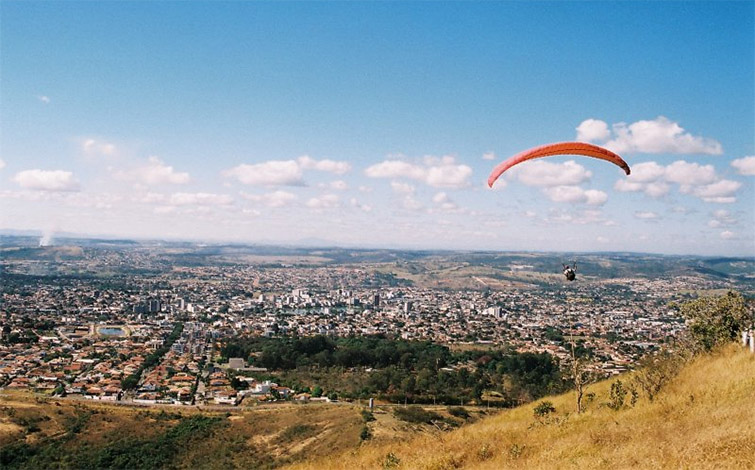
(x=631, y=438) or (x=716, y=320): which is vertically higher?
(x=716, y=320)

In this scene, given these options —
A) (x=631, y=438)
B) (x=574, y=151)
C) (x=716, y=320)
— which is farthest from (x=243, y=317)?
(x=631, y=438)

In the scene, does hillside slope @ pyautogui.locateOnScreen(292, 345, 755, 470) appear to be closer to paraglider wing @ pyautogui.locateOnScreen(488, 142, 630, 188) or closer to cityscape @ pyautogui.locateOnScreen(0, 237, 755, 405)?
cityscape @ pyautogui.locateOnScreen(0, 237, 755, 405)

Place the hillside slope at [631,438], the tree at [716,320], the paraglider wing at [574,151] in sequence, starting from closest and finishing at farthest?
the hillside slope at [631,438] < the paraglider wing at [574,151] < the tree at [716,320]

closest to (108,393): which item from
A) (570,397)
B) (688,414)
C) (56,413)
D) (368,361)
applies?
(56,413)

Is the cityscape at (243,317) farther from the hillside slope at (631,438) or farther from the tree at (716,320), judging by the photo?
the tree at (716,320)

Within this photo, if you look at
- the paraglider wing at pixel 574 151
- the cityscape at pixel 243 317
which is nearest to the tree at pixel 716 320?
the cityscape at pixel 243 317

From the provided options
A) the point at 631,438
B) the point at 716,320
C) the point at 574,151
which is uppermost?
the point at 574,151

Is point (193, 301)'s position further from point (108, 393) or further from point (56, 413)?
point (56, 413)

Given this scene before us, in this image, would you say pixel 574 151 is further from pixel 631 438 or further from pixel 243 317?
pixel 243 317
